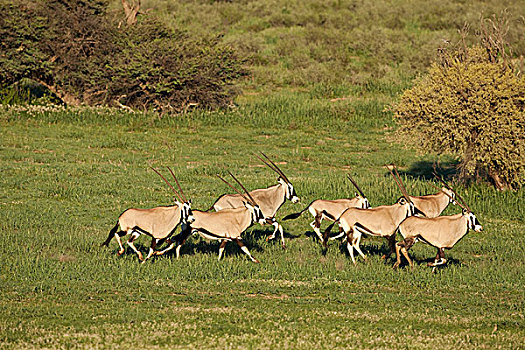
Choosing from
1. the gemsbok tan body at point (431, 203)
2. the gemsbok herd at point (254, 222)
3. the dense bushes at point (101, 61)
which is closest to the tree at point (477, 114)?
the gemsbok tan body at point (431, 203)

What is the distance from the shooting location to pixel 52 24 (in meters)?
30.9

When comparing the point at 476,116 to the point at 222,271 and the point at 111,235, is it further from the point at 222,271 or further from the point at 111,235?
the point at 111,235

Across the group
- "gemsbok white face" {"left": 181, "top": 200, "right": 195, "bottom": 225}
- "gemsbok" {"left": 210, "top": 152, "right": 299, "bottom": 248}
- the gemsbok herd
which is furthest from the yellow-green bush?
"gemsbok white face" {"left": 181, "top": 200, "right": 195, "bottom": 225}

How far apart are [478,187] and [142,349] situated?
13.6 metres

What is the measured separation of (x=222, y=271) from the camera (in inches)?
472

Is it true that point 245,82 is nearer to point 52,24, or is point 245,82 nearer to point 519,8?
point 52,24

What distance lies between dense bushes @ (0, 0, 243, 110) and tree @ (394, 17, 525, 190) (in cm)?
1193

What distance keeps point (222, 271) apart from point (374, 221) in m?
2.81

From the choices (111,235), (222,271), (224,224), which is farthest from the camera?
(111,235)

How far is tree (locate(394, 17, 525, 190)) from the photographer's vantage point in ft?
62.9

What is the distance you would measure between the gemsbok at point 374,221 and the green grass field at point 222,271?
0.46 m

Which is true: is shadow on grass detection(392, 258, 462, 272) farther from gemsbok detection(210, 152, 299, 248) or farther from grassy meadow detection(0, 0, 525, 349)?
gemsbok detection(210, 152, 299, 248)

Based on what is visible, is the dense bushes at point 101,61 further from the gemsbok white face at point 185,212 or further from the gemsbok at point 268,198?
the gemsbok white face at point 185,212

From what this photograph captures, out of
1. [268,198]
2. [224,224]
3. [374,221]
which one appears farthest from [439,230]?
[268,198]
